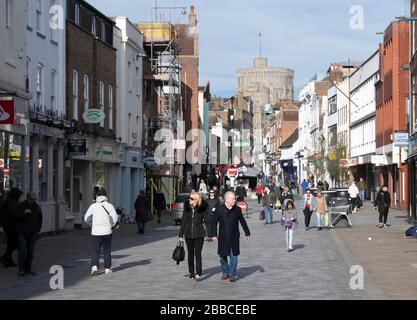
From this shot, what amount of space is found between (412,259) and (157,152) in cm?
3740

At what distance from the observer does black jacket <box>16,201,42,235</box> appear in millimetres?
18531

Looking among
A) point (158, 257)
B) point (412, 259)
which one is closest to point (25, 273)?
point (158, 257)

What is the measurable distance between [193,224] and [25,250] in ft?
12.1

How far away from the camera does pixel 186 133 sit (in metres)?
79.4

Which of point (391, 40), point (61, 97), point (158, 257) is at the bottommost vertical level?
point (158, 257)

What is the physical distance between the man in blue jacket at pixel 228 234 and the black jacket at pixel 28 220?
3.83 metres

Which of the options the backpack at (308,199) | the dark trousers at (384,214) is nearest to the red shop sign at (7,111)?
the backpack at (308,199)

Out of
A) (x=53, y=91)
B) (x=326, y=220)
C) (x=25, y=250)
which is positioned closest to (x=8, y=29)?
(x=53, y=91)

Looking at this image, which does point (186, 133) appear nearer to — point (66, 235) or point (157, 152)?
point (157, 152)

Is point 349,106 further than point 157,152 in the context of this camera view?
Yes

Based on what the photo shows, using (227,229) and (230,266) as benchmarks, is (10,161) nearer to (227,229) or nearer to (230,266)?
(227,229)

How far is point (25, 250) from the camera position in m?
18.5

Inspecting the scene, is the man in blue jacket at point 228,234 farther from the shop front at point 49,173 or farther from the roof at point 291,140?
the roof at point 291,140

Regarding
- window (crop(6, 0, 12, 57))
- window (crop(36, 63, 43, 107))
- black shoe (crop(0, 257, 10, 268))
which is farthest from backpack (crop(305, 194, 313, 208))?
black shoe (crop(0, 257, 10, 268))
